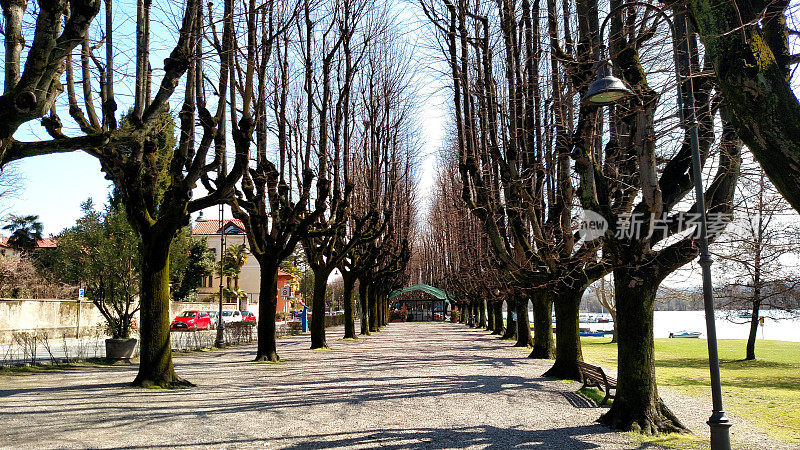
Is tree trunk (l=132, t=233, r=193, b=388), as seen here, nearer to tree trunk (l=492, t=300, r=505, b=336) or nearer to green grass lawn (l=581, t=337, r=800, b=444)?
green grass lawn (l=581, t=337, r=800, b=444)

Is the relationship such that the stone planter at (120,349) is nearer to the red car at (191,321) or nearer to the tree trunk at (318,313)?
the tree trunk at (318,313)

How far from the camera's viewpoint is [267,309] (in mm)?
18219

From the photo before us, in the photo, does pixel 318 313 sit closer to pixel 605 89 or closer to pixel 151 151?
pixel 151 151

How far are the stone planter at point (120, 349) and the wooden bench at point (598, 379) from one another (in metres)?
13.5

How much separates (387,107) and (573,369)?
64.9 feet

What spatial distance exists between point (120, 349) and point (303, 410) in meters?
10.5

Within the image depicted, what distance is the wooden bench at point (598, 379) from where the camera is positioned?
10735mm

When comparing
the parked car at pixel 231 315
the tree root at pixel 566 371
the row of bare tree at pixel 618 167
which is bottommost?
the parked car at pixel 231 315

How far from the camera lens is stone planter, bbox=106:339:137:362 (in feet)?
58.0

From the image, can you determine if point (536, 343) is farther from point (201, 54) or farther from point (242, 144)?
point (201, 54)

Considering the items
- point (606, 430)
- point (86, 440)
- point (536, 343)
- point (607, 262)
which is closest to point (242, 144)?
point (86, 440)

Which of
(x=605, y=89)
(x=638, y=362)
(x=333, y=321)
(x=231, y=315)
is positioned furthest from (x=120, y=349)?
(x=333, y=321)

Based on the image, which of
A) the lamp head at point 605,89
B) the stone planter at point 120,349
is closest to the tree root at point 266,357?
the stone planter at point 120,349

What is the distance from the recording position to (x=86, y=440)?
289 inches
